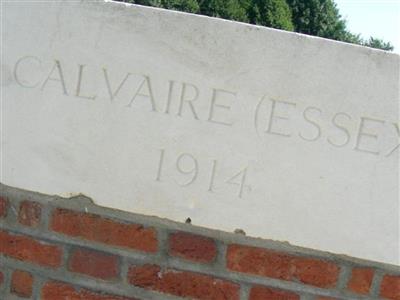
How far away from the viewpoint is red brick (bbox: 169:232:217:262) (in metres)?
1.92

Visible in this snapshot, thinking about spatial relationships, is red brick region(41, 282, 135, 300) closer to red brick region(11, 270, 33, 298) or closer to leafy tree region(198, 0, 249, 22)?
red brick region(11, 270, 33, 298)

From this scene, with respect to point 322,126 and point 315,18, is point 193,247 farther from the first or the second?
point 315,18

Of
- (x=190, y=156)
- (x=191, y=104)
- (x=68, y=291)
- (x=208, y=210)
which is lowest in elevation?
(x=68, y=291)

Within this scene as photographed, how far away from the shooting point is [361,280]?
1863 mm

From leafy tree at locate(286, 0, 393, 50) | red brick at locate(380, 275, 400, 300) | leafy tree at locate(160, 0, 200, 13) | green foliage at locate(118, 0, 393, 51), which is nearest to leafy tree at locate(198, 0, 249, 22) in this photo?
green foliage at locate(118, 0, 393, 51)

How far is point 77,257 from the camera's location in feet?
6.63

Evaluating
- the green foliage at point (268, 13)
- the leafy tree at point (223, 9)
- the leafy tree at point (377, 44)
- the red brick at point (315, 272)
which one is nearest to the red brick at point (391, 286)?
the red brick at point (315, 272)

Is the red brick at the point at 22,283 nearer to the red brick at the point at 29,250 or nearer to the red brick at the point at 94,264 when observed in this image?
the red brick at the point at 29,250

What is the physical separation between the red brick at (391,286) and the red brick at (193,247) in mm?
465

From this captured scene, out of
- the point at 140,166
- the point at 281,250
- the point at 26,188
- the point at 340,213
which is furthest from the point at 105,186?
the point at 340,213

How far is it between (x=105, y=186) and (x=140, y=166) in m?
0.12

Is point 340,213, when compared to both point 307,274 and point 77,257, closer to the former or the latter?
point 307,274

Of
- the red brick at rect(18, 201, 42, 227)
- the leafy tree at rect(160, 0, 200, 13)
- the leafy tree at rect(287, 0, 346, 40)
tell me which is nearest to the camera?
the red brick at rect(18, 201, 42, 227)

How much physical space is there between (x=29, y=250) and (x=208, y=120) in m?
0.68
